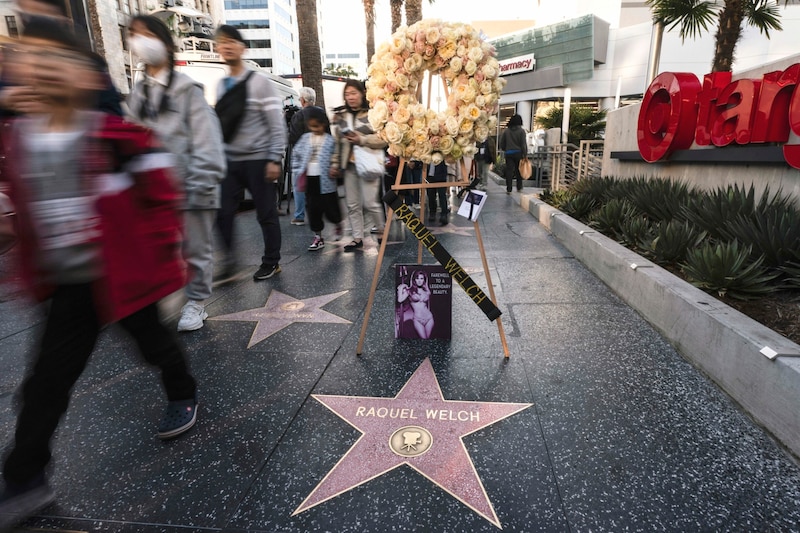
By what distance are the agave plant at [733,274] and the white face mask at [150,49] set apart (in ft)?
13.1

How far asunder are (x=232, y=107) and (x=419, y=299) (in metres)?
2.47

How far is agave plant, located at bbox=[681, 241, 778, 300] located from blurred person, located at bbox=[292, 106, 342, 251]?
4078 mm

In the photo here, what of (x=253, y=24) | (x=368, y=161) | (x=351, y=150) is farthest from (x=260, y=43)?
(x=368, y=161)

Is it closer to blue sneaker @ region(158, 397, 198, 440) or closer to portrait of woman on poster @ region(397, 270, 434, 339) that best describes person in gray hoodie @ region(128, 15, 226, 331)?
blue sneaker @ region(158, 397, 198, 440)

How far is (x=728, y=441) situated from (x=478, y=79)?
7.69ft

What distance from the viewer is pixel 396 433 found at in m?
2.38

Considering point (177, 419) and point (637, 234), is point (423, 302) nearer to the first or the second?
point (177, 419)

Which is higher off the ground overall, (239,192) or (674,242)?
(239,192)

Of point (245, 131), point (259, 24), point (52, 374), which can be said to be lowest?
point (52, 374)

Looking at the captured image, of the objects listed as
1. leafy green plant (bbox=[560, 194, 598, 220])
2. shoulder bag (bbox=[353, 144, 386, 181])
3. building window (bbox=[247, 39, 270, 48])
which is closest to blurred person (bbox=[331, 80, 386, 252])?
shoulder bag (bbox=[353, 144, 386, 181])

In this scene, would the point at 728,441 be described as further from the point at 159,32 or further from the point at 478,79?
the point at 159,32

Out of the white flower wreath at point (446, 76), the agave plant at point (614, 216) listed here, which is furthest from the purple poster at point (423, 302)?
the agave plant at point (614, 216)

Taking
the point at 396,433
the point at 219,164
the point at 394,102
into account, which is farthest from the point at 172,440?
the point at 394,102

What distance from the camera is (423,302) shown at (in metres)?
3.35
